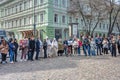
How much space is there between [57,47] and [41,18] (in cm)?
3016

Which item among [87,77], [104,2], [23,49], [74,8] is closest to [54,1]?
[74,8]

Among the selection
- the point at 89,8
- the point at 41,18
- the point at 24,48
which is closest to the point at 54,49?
the point at 24,48

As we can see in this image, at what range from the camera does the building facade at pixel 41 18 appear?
47.3m

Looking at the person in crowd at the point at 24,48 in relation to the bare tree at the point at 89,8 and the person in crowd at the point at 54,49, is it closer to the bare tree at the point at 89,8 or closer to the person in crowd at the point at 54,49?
the person in crowd at the point at 54,49

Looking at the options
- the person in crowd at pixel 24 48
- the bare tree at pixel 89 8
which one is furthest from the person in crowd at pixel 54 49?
the bare tree at pixel 89 8

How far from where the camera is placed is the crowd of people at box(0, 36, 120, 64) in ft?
53.4

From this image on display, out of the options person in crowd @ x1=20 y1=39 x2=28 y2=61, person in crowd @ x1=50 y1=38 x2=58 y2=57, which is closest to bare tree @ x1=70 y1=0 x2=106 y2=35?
person in crowd @ x1=50 y1=38 x2=58 y2=57

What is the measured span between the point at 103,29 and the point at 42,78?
5951 centimetres

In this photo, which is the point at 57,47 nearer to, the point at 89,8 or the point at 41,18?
the point at 89,8

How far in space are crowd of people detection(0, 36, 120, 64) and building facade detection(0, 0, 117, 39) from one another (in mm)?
22375

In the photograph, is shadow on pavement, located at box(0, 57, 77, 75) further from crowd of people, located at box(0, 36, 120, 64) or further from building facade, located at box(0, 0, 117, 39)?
building facade, located at box(0, 0, 117, 39)

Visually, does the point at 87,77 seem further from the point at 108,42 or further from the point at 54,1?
the point at 54,1

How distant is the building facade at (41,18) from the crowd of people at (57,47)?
2237cm

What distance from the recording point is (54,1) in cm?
4872
